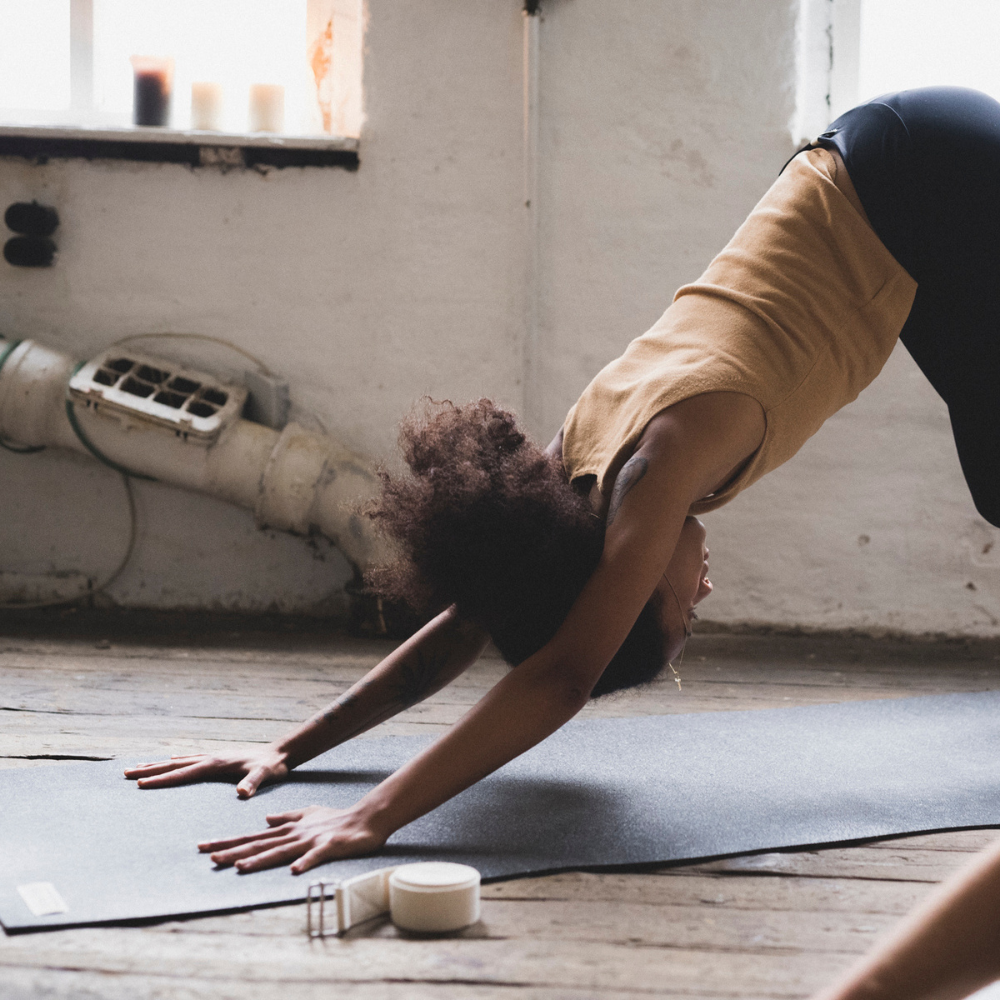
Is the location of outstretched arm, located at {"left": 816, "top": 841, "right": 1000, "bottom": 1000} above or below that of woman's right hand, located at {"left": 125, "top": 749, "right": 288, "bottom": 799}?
above

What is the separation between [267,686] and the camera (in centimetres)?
208

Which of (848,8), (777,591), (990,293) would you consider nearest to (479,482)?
(990,293)

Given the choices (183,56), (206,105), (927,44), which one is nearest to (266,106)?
(206,105)

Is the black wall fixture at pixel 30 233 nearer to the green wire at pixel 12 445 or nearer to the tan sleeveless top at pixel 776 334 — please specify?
the green wire at pixel 12 445

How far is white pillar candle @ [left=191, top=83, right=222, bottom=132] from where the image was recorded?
2.77 m

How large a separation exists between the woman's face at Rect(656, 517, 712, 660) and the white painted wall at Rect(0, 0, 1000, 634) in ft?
4.46

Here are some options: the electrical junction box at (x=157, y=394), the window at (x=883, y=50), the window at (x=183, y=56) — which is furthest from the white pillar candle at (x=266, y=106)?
the window at (x=883, y=50)

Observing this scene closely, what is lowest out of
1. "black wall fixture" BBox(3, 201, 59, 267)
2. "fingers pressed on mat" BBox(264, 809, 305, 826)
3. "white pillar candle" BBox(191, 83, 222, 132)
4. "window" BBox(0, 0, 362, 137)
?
"fingers pressed on mat" BBox(264, 809, 305, 826)

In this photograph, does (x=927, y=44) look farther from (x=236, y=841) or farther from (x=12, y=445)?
(x=236, y=841)

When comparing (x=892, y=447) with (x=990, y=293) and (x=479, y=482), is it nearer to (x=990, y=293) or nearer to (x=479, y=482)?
(x=990, y=293)

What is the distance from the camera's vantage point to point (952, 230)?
1.35 meters

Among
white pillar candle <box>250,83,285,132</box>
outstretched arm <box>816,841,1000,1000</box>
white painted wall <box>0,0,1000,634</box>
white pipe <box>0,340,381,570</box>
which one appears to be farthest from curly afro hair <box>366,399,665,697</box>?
white pillar candle <box>250,83,285,132</box>

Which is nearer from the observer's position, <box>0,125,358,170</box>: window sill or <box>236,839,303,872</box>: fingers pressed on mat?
<box>236,839,303,872</box>: fingers pressed on mat

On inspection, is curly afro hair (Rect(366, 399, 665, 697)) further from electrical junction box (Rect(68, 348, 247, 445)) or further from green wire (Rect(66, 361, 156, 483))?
green wire (Rect(66, 361, 156, 483))
